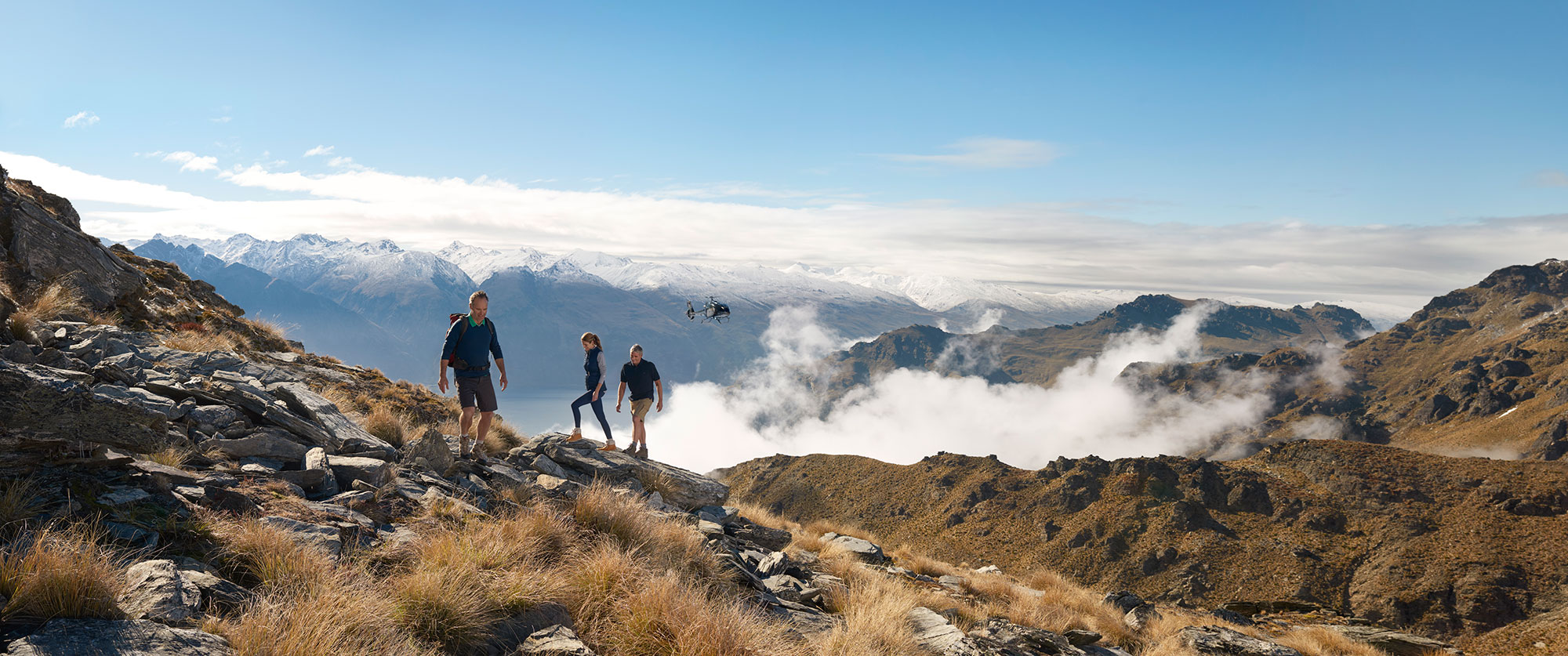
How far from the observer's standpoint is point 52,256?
18.0 metres

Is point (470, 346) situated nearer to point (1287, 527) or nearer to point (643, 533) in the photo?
point (643, 533)

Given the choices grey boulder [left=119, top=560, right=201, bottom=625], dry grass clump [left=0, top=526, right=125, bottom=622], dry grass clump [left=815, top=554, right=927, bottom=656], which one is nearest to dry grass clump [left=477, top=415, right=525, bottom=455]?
dry grass clump [left=815, top=554, right=927, bottom=656]

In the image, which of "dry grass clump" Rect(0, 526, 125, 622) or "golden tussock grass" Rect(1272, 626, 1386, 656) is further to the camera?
"golden tussock grass" Rect(1272, 626, 1386, 656)

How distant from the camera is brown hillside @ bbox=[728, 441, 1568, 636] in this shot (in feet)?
210

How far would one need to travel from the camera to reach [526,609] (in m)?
5.82

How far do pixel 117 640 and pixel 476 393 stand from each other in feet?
27.5

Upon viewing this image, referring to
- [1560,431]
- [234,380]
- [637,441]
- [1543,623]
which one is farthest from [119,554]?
[1560,431]

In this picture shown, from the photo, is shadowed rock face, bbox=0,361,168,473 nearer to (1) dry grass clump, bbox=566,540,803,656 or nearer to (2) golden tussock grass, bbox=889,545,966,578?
(1) dry grass clump, bbox=566,540,803,656

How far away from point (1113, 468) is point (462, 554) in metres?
112

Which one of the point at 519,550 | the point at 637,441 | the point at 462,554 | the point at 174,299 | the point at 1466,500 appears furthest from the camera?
the point at 1466,500

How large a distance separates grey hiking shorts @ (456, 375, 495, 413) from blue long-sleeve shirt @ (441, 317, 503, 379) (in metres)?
0.10

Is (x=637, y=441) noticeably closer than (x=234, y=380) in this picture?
No

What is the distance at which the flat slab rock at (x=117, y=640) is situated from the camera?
3.79 meters

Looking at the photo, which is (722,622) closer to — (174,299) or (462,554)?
(462,554)
